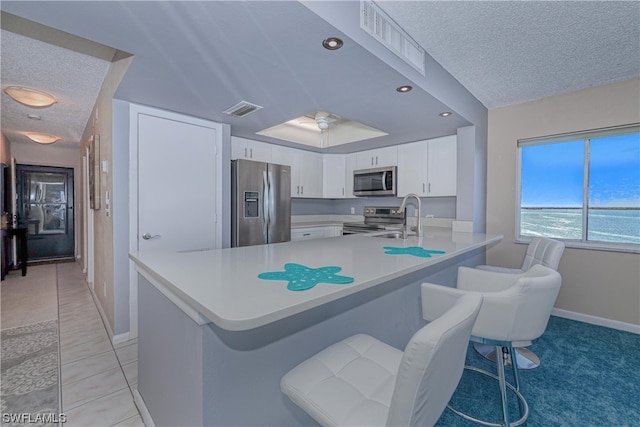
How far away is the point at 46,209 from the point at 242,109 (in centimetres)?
575

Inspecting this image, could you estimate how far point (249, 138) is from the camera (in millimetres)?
3887

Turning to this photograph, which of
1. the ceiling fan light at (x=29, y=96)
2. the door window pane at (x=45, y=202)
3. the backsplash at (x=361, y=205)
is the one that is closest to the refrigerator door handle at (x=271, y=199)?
the backsplash at (x=361, y=205)

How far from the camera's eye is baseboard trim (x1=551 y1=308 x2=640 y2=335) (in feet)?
8.94

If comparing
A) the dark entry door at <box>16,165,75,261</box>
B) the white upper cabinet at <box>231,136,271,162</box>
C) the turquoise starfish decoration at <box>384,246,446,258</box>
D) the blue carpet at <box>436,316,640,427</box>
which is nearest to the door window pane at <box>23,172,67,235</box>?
the dark entry door at <box>16,165,75,261</box>

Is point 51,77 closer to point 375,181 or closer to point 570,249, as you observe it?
point 375,181

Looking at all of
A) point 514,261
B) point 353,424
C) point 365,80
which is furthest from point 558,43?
point 353,424

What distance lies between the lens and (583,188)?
3.04 metres

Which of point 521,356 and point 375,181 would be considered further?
point 375,181

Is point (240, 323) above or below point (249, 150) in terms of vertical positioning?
below

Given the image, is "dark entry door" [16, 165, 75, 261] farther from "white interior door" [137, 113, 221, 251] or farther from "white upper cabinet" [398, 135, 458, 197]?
"white upper cabinet" [398, 135, 458, 197]

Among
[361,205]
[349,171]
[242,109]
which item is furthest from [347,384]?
[361,205]

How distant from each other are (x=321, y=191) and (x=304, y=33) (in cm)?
352

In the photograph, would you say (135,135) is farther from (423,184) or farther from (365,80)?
(423,184)

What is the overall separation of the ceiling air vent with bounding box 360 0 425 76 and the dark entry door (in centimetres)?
685
